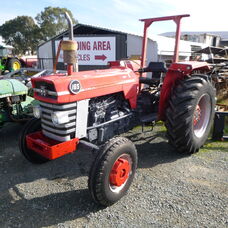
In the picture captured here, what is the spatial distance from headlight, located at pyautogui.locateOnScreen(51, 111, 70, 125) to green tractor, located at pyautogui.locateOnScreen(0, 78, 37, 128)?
2.14 metres

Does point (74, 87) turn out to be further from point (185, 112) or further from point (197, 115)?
point (197, 115)

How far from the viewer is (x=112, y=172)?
249 cm

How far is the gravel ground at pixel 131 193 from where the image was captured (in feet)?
7.62

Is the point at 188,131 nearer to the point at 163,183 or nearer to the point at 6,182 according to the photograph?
the point at 163,183

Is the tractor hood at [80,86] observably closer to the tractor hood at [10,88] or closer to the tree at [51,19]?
the tractor hood at [10,88]

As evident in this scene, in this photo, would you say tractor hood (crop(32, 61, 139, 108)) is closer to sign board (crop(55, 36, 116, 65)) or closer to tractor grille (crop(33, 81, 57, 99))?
tractor grille (crop(33, 81, 57, 99))

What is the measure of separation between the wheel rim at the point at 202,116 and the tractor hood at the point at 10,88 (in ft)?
10.3

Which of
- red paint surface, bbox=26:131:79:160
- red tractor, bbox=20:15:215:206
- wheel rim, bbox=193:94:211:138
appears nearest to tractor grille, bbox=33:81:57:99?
red tractor, bbox=20:15:215:206

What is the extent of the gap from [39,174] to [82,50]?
10627 millimetres

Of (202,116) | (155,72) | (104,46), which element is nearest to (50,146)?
(155,72)

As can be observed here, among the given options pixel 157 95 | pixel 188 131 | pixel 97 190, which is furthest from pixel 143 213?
pixel 157 95

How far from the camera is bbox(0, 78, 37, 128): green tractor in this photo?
423 centimetres

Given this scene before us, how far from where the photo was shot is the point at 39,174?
318cm

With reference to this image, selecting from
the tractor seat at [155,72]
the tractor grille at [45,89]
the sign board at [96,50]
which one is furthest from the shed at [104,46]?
the tractor grille at [45,89]
